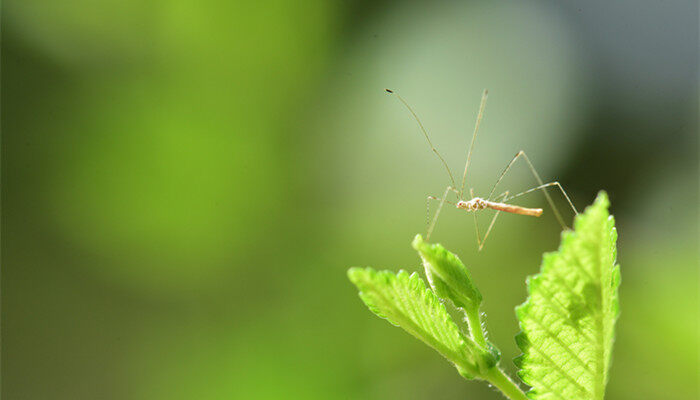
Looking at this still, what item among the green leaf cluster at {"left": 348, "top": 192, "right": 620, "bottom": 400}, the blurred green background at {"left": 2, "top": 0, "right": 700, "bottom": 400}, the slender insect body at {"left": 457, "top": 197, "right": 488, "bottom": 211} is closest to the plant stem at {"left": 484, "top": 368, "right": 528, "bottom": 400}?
the green leaf cluster at {"left": 348, "top": 192, "right": 620, "bottom": 400}

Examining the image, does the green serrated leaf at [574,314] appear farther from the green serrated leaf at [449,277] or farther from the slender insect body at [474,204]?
the slender insect body at [474,204]

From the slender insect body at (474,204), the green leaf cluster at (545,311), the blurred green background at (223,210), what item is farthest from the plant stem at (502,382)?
the blurred green background at (223,210)

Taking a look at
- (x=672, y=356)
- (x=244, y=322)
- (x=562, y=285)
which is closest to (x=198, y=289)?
(x=244, y=322)

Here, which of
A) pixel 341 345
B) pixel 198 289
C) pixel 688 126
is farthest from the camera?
pixel 688 126

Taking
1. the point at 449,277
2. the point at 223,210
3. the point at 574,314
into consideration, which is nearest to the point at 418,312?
the point at 449,277

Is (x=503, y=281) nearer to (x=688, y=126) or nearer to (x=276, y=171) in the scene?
(x=276, y=171)

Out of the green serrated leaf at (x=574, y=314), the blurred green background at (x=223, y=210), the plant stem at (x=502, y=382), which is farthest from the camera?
the blurred green background at (x=223, y=210)
